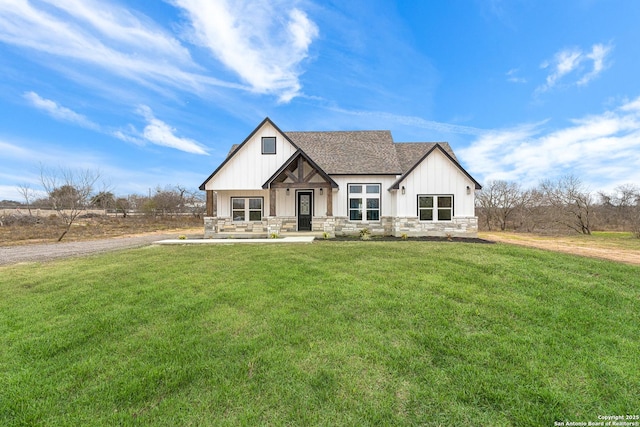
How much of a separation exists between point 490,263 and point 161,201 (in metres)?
37.9

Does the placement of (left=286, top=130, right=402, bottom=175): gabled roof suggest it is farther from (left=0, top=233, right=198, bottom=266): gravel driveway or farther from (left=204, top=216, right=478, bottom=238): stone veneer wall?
(left=0, top=233, right=198, bottom=266): gravel driveway

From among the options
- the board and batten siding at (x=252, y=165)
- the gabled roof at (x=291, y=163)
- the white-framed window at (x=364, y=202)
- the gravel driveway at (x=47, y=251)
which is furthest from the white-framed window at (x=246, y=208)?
the white-framed window at (x=364, y=202)

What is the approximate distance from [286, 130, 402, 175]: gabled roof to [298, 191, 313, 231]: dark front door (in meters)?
1.95

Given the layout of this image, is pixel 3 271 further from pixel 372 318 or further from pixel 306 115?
pixel 306 115

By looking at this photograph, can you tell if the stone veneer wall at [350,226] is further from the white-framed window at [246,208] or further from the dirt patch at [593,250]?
the dirt patch at [593,250]

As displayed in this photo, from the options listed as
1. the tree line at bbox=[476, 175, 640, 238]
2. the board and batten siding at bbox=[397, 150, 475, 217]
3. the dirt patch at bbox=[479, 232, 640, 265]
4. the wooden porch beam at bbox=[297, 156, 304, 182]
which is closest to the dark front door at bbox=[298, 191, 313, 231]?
the wooden porch beam at bbox=[297, 156, 304, 182]

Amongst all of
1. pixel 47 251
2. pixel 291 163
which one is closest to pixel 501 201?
pixel 291 163

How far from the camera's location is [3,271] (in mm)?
7543

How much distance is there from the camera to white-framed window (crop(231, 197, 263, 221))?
16.4m

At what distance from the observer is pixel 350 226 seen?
50.8 ft

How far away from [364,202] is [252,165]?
697 centimetres

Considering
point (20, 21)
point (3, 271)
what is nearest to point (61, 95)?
point (20, 21)

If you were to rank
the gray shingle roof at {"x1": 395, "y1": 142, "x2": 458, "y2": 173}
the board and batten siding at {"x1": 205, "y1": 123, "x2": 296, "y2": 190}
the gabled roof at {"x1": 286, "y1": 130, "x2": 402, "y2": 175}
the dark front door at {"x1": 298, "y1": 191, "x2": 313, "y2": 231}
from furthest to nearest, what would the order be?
1. the gray shingle roof at {"x1": 395, "y1": 142, "x2": 458, "y2": 173}
2. the dark front door at {"x1": 298, "y1": 191, "x2": 313, "y2": 231}
3. the gabled roof at {"x1": 286, "y1": 130, "x2": 402, "y2": 175}
4. the board and batten siding at {"x1": 205, "y1": 123, "x2": 296, "y2": 190}

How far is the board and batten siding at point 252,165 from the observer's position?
15.5 meters
